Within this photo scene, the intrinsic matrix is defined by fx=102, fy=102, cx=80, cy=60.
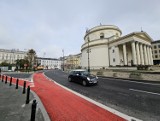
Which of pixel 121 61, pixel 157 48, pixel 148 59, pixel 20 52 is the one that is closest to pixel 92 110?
pixel 121 61

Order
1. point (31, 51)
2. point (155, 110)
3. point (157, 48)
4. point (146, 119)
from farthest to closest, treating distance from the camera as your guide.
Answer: point (157, 48) < point (31, 51) < point (155, 110) < point (146, 119)

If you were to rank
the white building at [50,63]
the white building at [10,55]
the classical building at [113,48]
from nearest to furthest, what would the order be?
1. the classical building at [113,48]
2. the white building at [10,55]
3. the white building at [50,63]

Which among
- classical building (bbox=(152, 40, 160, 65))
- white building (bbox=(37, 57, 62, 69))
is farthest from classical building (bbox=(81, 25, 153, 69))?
white building (bbox=(37, 57, 62, 69))

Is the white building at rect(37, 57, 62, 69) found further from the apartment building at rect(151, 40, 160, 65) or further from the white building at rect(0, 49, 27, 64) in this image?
the apartment building at rect(151, 40, 160, 65)

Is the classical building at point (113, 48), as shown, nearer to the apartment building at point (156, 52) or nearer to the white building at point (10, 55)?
the apartment building at point (156, 52)

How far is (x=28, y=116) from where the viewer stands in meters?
4.18

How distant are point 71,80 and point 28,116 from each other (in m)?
10.5

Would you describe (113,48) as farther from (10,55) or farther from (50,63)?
(50,63)

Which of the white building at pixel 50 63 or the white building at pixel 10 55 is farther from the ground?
the white building at pixel 10 55

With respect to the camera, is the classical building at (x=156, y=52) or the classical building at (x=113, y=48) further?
the classical building at (x=156, y=52)

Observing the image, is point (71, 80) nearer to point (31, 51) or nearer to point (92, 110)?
point (92, 110)

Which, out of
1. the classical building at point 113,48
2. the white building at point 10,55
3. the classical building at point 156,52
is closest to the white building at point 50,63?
the white building at point 10,55

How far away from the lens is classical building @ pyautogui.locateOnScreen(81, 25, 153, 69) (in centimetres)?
3561

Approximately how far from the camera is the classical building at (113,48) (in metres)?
35.6
